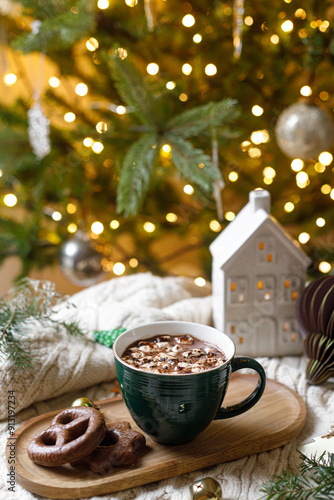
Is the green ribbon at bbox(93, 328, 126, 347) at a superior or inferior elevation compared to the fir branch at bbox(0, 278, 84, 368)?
inferior

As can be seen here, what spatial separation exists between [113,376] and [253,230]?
35 centimetres

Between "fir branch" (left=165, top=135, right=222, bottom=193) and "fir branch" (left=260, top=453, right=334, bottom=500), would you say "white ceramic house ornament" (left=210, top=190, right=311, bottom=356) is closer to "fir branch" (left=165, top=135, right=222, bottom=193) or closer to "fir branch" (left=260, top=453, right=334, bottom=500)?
"fir branch" (left=165, top=135, right=222, bottom=193)

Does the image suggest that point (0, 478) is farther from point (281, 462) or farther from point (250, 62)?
point (250, 62)

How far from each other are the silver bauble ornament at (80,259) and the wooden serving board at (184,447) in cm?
67

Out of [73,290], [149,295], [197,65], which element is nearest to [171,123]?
[197,65]

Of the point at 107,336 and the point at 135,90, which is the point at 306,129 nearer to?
the point at 135,90

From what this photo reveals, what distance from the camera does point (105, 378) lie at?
0.83m

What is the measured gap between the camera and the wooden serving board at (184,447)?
58 cm

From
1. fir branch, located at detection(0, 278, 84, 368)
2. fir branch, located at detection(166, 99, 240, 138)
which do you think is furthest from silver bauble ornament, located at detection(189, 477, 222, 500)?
fir branch, located at detection(166, 99, 240, 138)

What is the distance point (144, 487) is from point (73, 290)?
1493mm

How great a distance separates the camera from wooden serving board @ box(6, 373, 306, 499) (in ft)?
1.91

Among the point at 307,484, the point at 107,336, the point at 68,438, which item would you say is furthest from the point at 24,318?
the point at 307,484

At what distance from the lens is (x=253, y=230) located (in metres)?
0.87

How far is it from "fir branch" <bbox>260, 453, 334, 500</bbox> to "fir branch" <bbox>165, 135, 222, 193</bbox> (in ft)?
1.84
